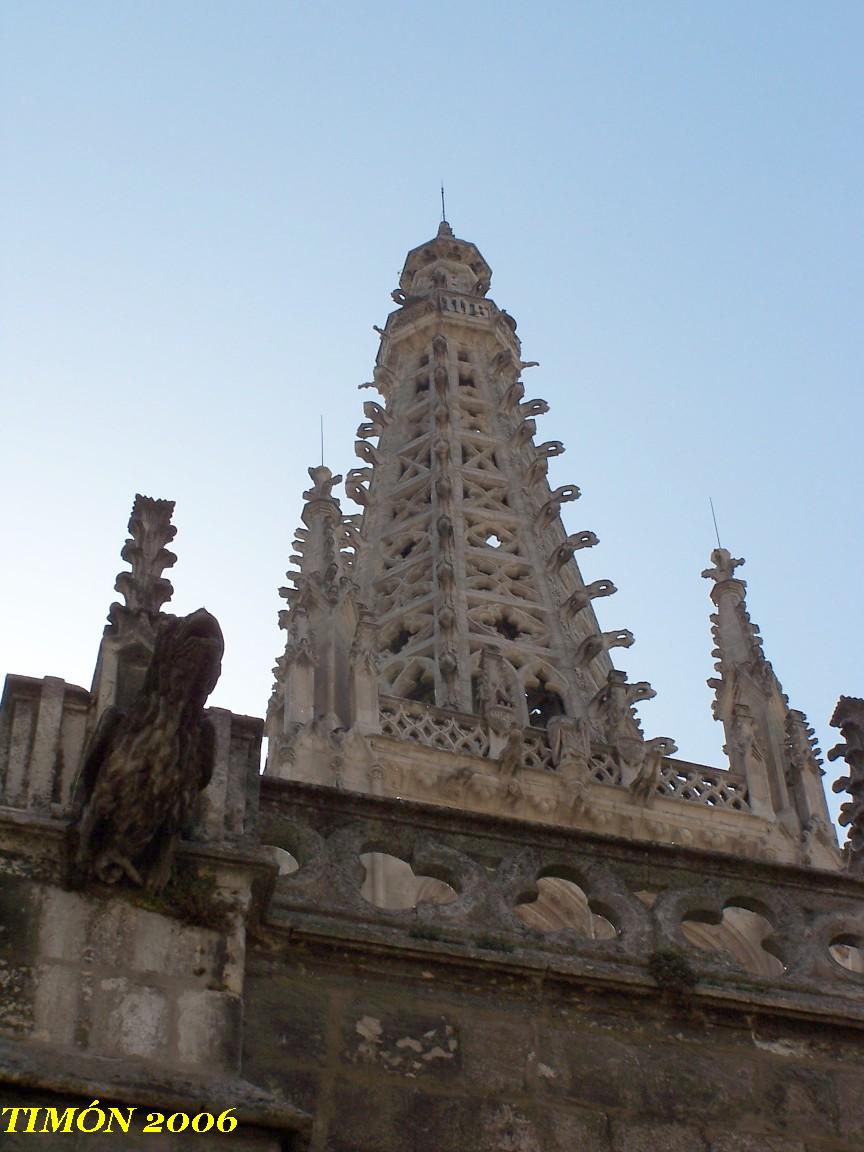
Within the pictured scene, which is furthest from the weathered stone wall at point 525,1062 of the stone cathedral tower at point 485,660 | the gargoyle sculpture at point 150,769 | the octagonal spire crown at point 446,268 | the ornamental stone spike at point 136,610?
the octagonal spire crown at point 446,268


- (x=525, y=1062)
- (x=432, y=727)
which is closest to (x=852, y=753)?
(x=525, y=1062)

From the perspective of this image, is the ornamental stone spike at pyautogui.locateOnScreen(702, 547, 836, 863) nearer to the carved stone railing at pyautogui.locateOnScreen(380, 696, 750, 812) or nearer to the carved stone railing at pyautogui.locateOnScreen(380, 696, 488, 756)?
the carved stone railing at pyautogui.locateOnScreen(380, 696, 750, 812)

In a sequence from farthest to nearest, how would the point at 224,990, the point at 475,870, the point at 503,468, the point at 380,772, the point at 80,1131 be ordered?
the point at 503,468 < the point at 380,772 < the point at 475,870 < the point at 224,990 < the point at 80,1131

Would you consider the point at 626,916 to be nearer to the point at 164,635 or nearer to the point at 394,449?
the point at 164,635

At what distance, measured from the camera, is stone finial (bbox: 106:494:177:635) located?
25.6ft

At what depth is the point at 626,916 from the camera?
7.69 meters

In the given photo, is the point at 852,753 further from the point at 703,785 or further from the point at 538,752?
the point at 703,785

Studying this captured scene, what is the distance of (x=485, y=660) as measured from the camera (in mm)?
26375

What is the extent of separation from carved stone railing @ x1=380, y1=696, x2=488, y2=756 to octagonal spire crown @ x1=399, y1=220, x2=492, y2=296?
16.5 meters

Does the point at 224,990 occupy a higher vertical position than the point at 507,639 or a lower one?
lower

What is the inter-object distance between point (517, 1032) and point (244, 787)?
1.25 m

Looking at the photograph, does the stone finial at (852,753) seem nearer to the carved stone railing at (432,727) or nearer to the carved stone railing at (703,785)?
the carved stone railing at (432,727)

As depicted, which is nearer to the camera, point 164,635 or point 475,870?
point 164,635

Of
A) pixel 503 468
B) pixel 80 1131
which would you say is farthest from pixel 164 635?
pixel 503 468
